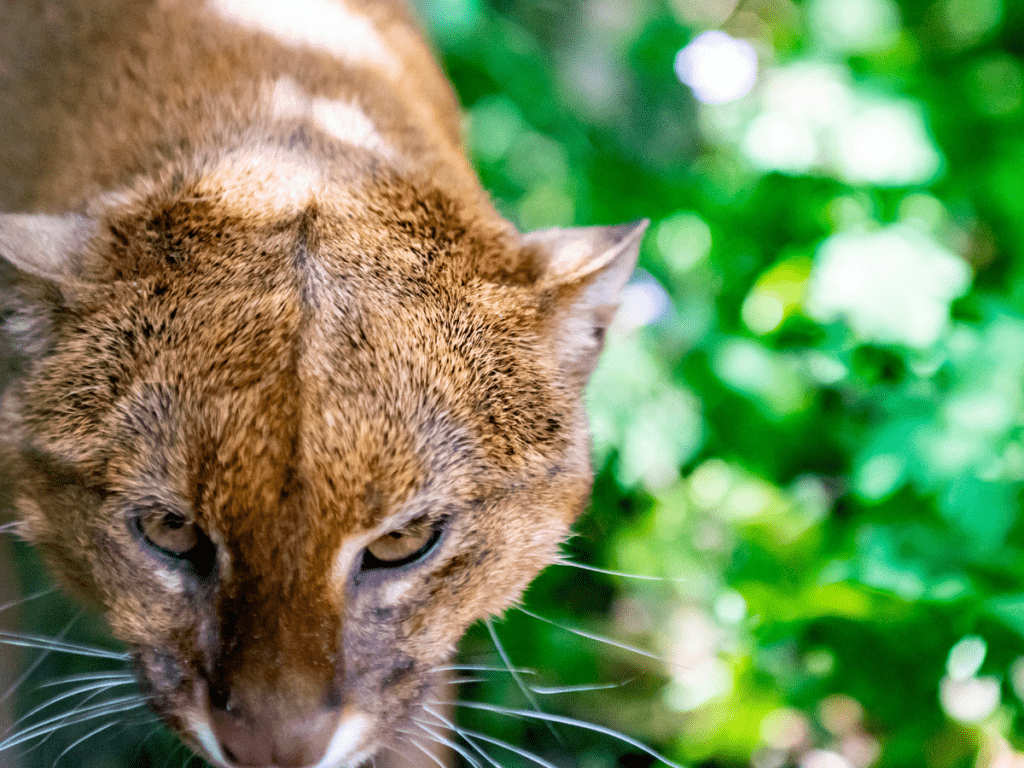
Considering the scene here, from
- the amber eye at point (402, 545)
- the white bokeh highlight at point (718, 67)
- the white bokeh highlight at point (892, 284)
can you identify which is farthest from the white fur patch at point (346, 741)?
the white bokeh highlight at point (718, 67)

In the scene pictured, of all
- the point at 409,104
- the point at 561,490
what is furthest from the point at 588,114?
the point at 561,490

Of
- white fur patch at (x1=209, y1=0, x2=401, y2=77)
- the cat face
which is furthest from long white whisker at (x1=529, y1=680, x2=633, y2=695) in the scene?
white fur patch at (x1=209, y1=0, x2=401, y2=77)

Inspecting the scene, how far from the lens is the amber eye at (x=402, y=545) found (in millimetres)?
1574

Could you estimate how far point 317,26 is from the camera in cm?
232

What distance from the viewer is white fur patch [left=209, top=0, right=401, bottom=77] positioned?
87.3 inches

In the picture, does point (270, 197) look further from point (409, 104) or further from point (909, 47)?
point (909, 47)

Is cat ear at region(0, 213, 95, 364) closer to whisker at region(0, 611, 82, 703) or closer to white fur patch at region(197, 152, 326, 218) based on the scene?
white fur patch at region(197, 152, 326, 218)

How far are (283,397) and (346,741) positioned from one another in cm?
69

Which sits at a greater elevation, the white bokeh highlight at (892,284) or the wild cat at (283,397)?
the wild cat at (283,397)

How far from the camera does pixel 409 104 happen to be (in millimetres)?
2295

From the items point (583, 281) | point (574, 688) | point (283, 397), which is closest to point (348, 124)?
point (583, 281)

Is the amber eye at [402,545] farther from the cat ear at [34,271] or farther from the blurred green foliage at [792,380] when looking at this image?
the blurred green foliage at [792,380]

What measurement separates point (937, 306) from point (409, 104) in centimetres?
182

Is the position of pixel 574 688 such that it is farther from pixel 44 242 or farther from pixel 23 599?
pixel 44 242
